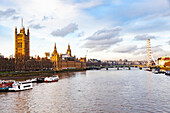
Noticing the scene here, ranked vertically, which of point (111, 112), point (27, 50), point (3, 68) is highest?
point (27, 50)

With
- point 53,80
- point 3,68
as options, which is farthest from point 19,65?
point 53,80

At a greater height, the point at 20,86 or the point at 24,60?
the point at 24,60

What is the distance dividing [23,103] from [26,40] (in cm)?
12976

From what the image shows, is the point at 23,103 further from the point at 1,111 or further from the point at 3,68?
the point at 3,68

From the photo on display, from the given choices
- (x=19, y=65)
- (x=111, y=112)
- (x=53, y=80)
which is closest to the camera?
(x=111, y=112)

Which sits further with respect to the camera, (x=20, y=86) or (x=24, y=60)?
(x=24, y=60)

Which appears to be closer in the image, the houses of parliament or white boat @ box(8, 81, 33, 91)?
white boat @ box(8, 81, 33, 91)

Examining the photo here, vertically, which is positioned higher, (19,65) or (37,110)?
(19,65)

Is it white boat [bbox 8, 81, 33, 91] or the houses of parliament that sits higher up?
the houses of parliament

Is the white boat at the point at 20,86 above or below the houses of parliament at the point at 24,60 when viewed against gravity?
below

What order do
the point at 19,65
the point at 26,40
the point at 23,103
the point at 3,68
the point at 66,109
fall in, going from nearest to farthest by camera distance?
the point at 66,109
the point at 23,103
the point at 3,68
the point at 19,65
the point at 26,40

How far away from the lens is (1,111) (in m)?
32.1

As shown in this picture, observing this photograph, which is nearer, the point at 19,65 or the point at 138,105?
the point at 138,105

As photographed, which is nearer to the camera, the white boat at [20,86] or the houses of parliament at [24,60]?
the white boat at [20,86]
